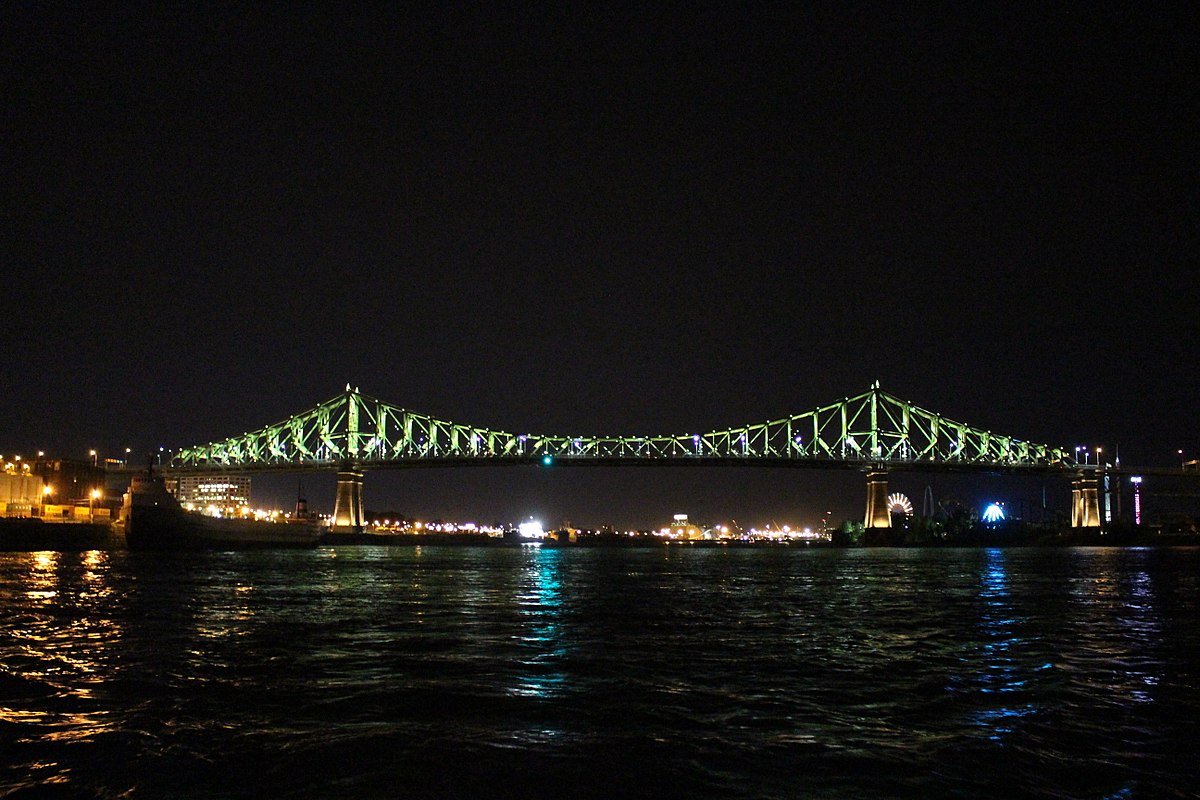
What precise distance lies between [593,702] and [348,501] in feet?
410

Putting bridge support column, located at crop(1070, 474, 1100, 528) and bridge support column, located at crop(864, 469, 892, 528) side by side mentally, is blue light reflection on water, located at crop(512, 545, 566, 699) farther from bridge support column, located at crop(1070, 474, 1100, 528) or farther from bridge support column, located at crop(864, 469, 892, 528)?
bridge support column, located at crop(1070, 474, 1100, 528)

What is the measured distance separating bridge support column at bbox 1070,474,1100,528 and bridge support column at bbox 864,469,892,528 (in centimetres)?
3149

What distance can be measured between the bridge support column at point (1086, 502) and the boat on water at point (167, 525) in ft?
361

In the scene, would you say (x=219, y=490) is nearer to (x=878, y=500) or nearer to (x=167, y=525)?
(x=167, y=525)

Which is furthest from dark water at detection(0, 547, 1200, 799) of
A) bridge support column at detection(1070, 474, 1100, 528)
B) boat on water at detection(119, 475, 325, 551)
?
bridge support column at detection(1070, 474, 1100, 528)

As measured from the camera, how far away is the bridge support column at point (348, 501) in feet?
428

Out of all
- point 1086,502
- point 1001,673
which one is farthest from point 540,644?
point 1086,502

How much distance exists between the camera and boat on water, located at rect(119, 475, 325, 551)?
244 feet

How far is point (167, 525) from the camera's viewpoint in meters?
77.4

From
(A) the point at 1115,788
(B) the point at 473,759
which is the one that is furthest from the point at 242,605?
(A) the point at 1115,788

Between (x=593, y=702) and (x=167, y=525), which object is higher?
(x=593, y=702)

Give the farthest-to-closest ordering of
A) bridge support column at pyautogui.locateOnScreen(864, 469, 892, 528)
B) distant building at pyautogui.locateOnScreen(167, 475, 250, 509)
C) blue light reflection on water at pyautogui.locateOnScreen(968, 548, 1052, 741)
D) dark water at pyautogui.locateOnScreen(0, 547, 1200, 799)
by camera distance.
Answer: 1. distant building at pyautogui.locateOnScreen(167, 475, 250, 509)
2. bridge support column at pyautogui.locateOnScreen(864, 469, 892, 528)
3. blue light reflection on water at pyautogui.locateOnScreen(968, 548, 1052, 741)
4. dark water at pyautogui.locateOnScreen(0, 547, 1200, 799)

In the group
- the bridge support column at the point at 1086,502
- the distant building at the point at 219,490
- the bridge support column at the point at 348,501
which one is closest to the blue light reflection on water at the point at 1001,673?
the bridge support column at the point at 348,501

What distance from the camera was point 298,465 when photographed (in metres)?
132
